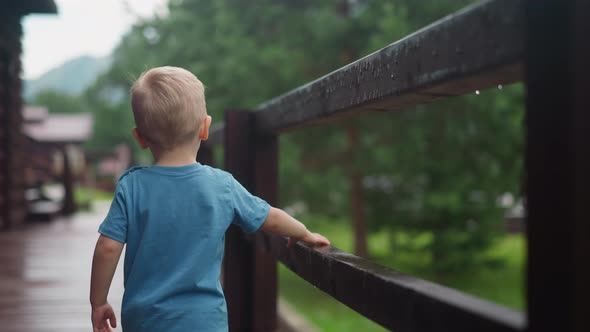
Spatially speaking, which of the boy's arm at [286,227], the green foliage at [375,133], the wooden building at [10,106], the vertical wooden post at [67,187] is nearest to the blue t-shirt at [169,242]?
the boy's arm at [286,227]

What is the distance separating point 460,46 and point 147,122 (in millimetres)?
831

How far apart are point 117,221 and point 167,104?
30 centimetres

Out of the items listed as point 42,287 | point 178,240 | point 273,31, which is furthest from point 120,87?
point 178,240

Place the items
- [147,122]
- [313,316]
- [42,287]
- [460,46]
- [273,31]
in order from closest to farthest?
[460,46] < [147,122] < [42,287] < [313,316] < [273,31]

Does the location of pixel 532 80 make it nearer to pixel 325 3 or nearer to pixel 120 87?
pixel 325 3

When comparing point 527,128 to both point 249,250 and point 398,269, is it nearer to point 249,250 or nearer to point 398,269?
point 249,250

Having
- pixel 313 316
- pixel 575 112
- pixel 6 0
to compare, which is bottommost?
pixel 313 316

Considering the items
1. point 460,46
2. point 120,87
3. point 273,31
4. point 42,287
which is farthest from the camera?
point 120,87

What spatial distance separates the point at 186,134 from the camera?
66.8 inches

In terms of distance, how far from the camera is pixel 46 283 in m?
4.52

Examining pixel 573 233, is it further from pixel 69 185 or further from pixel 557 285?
pixel 69 185

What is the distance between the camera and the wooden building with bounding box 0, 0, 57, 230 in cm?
776

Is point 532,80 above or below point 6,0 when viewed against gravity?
below

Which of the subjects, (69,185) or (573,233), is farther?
(69,185)
